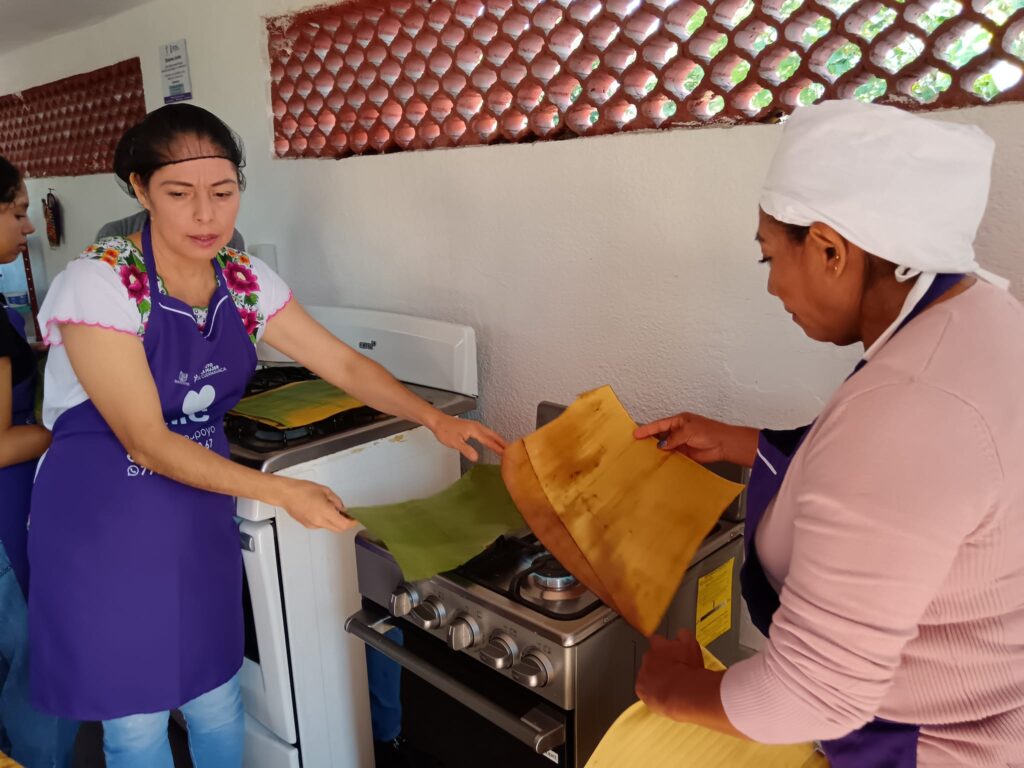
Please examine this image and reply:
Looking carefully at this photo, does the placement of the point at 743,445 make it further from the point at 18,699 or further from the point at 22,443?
the point at 18,699

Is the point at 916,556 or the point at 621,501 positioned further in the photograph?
the point at 621,501

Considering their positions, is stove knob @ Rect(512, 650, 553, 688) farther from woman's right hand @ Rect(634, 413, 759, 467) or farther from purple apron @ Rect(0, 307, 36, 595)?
purple apron @ Rect(0, 307, 36, 595)

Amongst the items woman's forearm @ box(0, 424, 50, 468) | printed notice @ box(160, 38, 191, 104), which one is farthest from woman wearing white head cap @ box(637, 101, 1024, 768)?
printed notice @ box(160, 38, 191, 104)

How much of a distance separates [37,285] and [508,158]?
282 centimetres

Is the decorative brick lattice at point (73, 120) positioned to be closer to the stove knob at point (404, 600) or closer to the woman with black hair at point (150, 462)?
the woman with black hair at point (150, 462)

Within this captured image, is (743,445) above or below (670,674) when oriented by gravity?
above

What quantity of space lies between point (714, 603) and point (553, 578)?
287mm

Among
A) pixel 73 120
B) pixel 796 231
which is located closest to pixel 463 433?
pixel 796 231

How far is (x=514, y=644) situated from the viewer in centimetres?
105

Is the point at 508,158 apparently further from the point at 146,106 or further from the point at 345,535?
the point at 146,106

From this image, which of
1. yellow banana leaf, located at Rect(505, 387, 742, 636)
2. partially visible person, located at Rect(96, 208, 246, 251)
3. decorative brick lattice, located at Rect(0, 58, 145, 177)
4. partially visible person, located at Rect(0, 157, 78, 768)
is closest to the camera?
yellow banana leaf, located at Rect(505, 387, 742, 636)

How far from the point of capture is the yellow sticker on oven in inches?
46.4

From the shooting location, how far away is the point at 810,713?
68 centimetres

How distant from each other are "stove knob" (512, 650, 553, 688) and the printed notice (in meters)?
2.00
